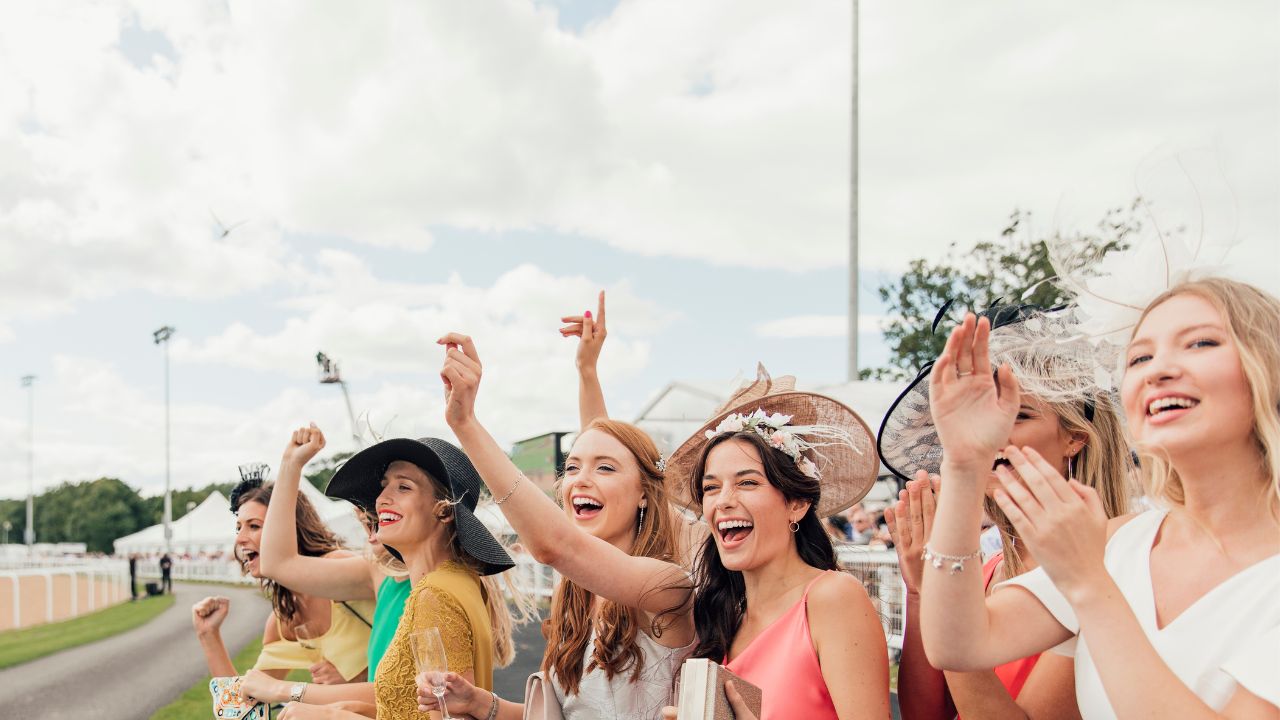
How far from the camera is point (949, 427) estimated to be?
173 centimetres

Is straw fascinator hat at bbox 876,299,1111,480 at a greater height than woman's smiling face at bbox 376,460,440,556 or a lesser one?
greater

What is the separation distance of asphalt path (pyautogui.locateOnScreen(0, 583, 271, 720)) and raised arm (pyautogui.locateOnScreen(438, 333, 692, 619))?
1012 centimetres

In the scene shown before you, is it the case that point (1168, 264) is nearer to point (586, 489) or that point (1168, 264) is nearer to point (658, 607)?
point (658, 607)

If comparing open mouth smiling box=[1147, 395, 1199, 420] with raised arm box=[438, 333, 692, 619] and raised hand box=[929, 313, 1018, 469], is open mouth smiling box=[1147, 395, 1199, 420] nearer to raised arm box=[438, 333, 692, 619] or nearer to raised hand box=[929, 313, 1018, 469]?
raised hand box=[929, 313, 1018, 469]

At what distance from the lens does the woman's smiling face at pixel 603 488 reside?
329 cm

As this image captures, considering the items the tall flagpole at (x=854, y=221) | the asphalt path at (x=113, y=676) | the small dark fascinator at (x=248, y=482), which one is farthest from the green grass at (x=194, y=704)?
the tall flagpole at (x=854, y=221)

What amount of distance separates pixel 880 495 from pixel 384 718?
45.7ft

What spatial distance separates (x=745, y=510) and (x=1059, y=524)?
119 cm

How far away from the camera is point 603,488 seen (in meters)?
3.31

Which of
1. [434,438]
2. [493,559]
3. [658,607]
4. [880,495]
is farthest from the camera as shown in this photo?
[880,495]

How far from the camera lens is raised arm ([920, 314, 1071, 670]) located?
5.63 ft

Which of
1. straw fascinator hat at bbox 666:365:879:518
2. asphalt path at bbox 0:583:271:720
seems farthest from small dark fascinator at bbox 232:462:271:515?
asphalt path at bbox 0:583:271:720

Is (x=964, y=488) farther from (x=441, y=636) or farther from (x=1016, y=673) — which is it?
(x=441, y=636)

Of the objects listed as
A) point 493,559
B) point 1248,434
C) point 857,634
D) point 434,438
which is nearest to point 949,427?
point 1248,434
